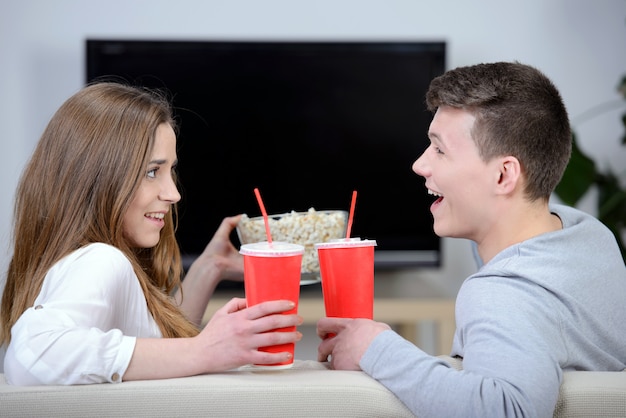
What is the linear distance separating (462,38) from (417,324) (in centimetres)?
139

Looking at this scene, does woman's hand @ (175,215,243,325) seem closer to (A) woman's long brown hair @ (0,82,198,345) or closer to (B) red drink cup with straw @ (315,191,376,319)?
(A) woman's long brown hair @ (0,82,198,345)

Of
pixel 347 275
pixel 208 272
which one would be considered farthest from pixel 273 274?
pixel 208 272

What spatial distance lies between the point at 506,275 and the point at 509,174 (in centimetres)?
31

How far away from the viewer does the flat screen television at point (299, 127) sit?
3.53m

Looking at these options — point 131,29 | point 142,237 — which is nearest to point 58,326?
point 142,237

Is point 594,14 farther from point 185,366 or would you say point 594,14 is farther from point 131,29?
point 185,366

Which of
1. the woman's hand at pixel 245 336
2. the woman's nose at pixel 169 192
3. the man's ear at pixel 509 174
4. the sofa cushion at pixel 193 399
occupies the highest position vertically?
the man's ear at pixel 509 174

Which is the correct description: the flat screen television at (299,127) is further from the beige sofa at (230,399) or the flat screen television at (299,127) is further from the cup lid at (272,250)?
the beige sofa at (230,399)

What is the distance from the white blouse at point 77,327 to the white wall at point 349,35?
248cm

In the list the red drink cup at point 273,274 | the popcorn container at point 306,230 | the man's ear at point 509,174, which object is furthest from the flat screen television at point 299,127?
the red drink cup at point 273,274

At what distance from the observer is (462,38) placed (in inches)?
148

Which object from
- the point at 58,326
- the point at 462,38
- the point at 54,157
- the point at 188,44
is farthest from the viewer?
the point at 462,38

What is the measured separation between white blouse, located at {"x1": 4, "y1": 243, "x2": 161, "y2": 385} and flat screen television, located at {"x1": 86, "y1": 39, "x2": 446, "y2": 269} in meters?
2.27

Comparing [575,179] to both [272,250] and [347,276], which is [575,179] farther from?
[272,250]
